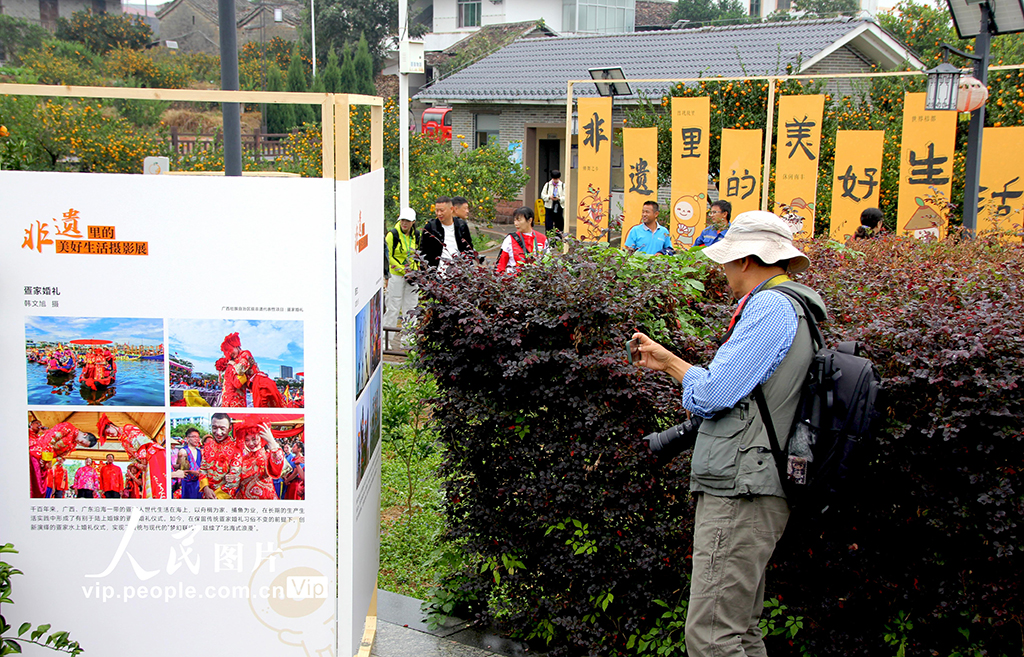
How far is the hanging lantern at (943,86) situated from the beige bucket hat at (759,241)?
6.73 meters

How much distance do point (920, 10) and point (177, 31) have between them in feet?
173

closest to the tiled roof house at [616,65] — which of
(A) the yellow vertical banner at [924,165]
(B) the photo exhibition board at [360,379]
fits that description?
(A) the yellow vertical banner at [924,165]

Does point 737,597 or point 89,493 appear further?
point 89,493

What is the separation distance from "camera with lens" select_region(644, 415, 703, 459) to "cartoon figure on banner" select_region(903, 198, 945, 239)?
24.1 ft

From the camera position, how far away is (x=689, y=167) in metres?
11.1

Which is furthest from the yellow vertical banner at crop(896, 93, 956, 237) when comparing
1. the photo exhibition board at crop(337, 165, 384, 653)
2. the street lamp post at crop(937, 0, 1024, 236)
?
the photo exhibition board at crop(337, 165, 384, 653)

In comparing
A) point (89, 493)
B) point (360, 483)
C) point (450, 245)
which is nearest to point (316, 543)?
point (360, 483)

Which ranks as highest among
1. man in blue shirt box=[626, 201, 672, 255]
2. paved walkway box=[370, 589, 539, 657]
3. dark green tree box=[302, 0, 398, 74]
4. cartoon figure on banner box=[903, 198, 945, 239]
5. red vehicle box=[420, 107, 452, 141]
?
dark green tree box=[302, 0, 398, 74]

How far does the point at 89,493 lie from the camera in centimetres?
293

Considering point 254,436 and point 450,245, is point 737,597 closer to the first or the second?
point 254,436

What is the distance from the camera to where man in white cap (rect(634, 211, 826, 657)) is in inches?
102

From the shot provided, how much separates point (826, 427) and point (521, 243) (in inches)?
194

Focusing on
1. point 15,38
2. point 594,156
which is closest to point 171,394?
point 594,156

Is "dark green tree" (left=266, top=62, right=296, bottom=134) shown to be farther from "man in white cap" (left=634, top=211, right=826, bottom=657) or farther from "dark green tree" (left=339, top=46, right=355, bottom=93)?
"man in white cap" (left=634, top=211, right=826, bottom=657)
